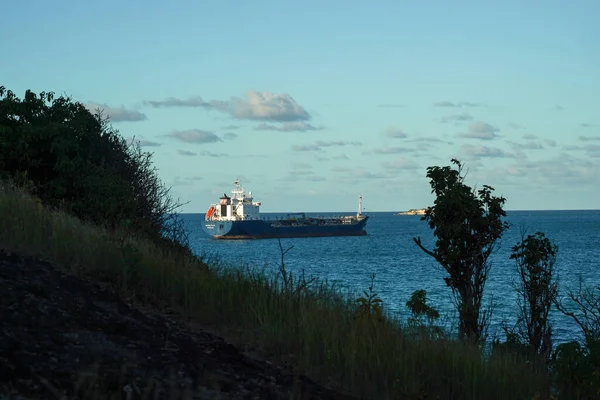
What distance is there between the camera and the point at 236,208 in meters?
127

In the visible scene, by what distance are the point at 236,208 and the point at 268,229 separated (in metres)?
8.59

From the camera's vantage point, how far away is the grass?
22.7ft

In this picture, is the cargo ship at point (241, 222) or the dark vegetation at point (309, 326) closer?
the dark vegetation at point (309, 326)

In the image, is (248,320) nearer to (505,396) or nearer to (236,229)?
(505,396)

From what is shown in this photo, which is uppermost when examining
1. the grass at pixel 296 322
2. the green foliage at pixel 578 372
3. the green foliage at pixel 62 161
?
the green foliage at pixel 62 161

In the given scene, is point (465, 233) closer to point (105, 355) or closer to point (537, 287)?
point (537, 287)

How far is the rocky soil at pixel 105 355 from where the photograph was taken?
4.86 metres

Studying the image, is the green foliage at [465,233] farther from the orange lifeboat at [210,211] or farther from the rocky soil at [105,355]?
the orange lifeboat at [210,211]

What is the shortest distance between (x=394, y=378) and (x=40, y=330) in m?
3.29

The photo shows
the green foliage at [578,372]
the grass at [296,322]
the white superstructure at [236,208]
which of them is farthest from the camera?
the white superstructure at [236,208]

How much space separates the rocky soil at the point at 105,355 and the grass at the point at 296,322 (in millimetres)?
618

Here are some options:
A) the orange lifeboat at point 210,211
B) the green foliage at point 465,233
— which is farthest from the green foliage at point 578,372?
the orange lifeboat at point 210,211

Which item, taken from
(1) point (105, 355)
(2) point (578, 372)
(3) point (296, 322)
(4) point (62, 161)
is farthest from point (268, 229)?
(1) point (105, 355)

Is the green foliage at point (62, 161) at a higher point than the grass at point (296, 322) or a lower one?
higher
